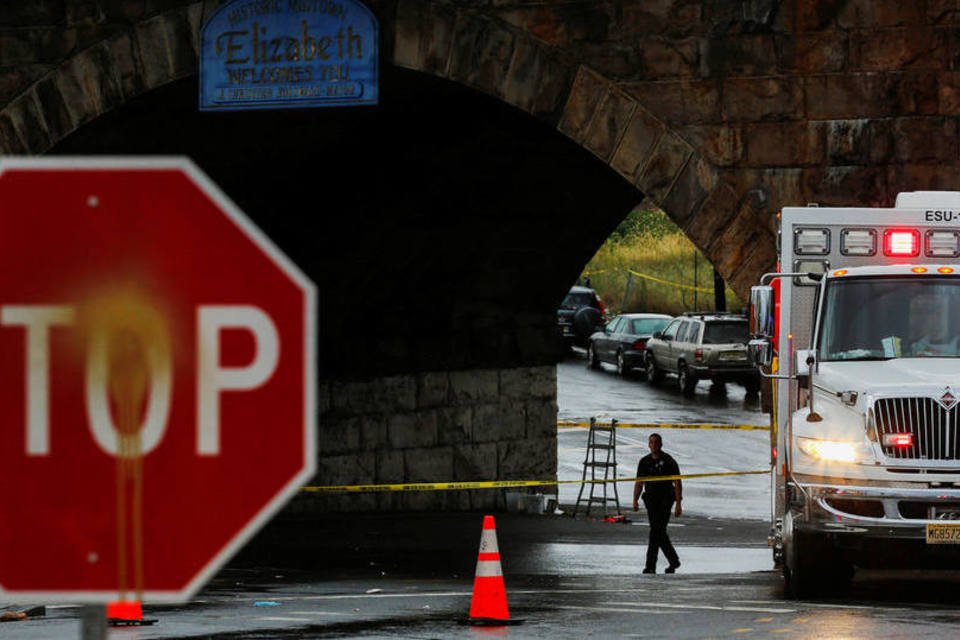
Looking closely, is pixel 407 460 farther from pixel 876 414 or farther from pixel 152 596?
pixel 152 596

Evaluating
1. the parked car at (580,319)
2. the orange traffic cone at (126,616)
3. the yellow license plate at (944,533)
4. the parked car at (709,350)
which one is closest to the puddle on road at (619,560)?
the yellow license plate at (944,533)

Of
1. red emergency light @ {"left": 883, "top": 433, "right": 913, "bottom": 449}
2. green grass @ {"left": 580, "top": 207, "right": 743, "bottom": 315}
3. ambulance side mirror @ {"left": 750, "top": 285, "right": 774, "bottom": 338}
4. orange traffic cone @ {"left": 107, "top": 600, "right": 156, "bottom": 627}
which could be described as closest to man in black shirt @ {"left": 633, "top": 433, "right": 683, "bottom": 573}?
ambulance side mirror @ {"left": 750, "top": 285, "right": 774, "bottom": 338}

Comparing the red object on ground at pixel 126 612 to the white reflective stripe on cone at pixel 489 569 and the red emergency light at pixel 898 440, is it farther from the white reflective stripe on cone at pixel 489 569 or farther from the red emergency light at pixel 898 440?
the red emergency light at pixel 898 440

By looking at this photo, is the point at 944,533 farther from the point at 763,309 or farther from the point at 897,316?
the point at 763,309

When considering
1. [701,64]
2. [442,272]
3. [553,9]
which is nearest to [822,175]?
[701,64]

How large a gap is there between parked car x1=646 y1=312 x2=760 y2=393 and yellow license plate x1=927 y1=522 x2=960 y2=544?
26.4 metres

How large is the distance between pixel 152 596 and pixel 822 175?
43.1 ft

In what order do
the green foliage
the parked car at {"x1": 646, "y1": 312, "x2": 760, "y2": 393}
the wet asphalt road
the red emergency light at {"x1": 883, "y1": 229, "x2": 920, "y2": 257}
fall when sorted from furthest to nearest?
1. the green foliage
2. the parked car at {"x1": 646, "y1": 312, "x2": 760, "y2": 393}
3. the red emergency light at {"x1": 883, "y1": 229, "x2": 920, "y2": 257}
4. the wet asphalt road

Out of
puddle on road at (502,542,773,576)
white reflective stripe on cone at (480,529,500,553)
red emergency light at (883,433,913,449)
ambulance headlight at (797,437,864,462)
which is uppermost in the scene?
red emergency light at (883,433,913,449)

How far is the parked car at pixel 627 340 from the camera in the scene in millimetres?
44312

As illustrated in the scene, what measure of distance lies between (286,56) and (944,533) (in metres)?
7.66

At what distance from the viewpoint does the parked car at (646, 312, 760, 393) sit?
39938mm

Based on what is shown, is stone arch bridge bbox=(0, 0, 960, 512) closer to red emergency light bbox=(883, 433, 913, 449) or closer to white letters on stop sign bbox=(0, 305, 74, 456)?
red emergency light bbox=(883, 433, 913, 449)

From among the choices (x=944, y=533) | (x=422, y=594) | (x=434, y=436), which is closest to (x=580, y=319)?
(x=434, y=436)
